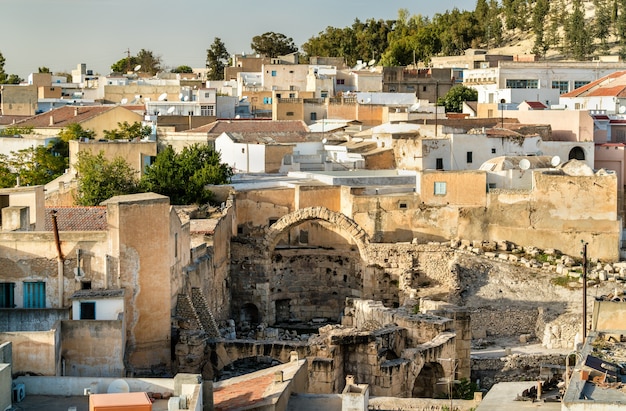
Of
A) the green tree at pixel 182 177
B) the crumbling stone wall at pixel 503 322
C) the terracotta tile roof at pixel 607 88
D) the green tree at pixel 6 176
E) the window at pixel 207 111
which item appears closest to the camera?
the crumbling stone wall at pixel 503 322

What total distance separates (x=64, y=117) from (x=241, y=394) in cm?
4179

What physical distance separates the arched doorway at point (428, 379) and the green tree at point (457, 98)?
3923 cm

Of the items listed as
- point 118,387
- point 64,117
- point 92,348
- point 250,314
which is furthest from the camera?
point 64,117

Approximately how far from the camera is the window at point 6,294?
29359 millimetres

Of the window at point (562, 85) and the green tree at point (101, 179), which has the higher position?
the window at point (562, 85)

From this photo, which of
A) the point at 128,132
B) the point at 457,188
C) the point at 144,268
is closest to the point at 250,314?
the point at 457,188

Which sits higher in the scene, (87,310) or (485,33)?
(485,33)

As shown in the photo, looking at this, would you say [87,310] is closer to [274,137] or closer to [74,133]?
[274,137]

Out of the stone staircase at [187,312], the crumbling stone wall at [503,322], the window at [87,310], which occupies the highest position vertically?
the window at [87,310]

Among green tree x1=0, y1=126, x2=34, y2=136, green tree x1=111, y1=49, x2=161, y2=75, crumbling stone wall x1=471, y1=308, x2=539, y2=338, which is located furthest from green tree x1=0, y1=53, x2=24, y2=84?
crumbling stone wall x1=471, y1=308, x2=539, y2=338

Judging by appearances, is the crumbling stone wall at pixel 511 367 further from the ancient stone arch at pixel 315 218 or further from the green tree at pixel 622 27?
the green tree at pixel 622 27

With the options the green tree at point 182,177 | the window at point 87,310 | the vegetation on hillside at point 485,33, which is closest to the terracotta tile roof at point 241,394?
the window at point 87,310

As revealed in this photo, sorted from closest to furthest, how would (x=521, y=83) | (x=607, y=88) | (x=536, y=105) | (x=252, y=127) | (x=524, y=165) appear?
(x=524, y=165), (x=252, y=127), (x=536, y=105), (x=607, y=88), (x=521, y=83)

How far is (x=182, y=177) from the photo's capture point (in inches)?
1813
